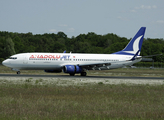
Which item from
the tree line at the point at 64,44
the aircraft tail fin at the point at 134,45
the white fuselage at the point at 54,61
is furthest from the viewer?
the tree line at the point at 64,44

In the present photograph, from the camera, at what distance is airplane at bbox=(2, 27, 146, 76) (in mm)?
43406

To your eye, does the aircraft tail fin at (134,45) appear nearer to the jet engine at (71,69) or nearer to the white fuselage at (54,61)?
the white fuselage at (54,61)

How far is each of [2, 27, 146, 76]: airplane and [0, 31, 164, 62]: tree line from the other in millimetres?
62216

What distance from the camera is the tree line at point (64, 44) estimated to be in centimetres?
12388

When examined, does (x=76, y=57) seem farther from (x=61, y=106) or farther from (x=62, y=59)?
(x=61, y=106)

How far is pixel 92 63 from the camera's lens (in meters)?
47.6

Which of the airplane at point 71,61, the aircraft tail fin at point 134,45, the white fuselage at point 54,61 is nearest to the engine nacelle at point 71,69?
the airplane at point 71,61

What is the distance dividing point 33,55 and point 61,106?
29907 mm

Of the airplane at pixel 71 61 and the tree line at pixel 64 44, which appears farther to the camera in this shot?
the tree line at pixel 64 44

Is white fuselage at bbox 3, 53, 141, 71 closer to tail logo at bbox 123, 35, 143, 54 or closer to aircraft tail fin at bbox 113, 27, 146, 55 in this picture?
aircraft tail fin at bbox 113, 27, 146, 55

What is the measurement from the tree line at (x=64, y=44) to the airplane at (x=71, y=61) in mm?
62216

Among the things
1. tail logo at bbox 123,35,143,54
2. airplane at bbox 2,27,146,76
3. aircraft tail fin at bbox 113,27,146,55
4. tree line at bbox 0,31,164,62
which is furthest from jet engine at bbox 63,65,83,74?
tree line at bbox 0,31,164,62

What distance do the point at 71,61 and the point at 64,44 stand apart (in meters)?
132

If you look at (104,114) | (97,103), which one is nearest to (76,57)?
(97,103)
